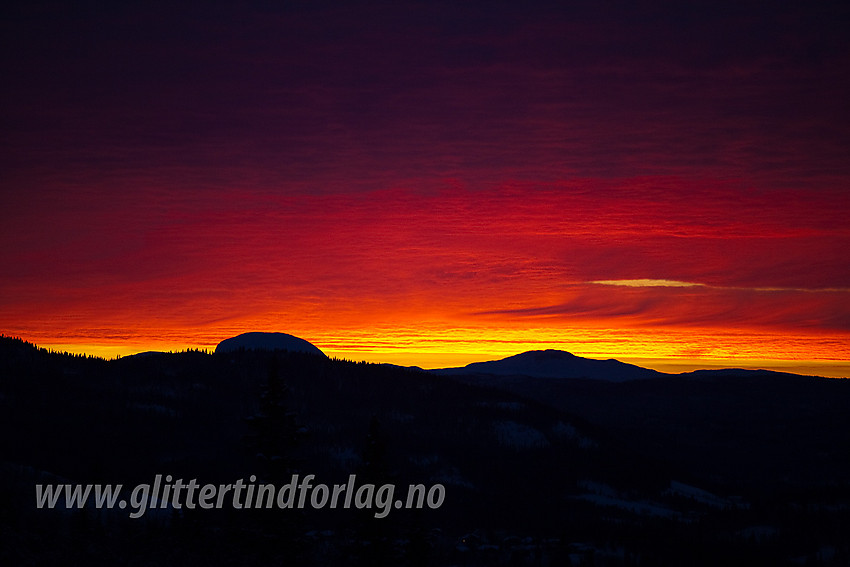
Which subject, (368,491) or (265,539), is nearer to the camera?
(265,539)

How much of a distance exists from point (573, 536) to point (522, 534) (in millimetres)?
10370

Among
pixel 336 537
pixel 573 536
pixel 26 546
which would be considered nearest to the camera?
pixel 26 546

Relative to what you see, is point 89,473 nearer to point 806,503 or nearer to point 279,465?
point 806,503

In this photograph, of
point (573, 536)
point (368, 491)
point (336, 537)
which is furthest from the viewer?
point (573, 536)

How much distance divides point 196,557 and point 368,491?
25.9ft

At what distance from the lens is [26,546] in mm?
33688

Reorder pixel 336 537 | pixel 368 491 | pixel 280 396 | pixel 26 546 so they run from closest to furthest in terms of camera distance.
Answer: pixel 26 546, pixel 280 396, pixel 368 491, pixel 336 537

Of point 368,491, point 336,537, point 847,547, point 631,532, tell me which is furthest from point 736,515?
point 368,491

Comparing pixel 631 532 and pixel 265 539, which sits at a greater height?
pixel 265 539

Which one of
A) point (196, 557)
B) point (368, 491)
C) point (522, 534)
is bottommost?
point (522, 534)

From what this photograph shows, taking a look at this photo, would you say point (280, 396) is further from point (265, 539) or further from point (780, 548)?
point (780, 548)

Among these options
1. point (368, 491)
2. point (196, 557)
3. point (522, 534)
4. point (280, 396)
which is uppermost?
point (280, 396)

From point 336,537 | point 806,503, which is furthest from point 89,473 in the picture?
point 806,503

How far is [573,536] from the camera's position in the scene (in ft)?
538
